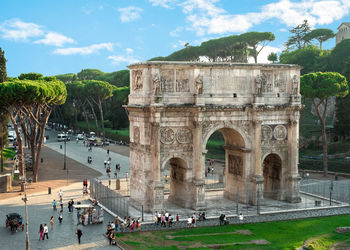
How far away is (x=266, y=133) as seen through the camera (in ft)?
119

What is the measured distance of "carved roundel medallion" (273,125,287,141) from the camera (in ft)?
120

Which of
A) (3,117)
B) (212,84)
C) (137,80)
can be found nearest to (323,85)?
(212,84)

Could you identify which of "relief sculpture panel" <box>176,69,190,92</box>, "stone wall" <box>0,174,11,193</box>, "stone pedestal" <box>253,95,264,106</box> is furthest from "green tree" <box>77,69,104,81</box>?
"stone pedestal" <box>253,95,264,106</box>

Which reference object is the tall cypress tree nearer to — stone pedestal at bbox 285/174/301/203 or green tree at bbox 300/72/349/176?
stone pedestal at bbox 285/174/301/203

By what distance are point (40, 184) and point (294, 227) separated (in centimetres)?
2780

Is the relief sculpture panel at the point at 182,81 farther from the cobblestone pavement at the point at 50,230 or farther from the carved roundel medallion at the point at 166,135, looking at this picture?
the cobblestone pavement at the point at 50,230

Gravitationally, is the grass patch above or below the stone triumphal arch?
below

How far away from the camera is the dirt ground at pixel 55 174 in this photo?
143 feet

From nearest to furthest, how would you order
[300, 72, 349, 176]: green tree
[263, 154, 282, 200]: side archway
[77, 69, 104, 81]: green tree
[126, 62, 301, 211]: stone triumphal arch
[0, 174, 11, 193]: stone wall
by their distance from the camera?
[126, 62, 301, 211]: stone triumphal arch < [263, 154, 282, 200]: side archway < [0, 174, 11, 193]: stone wall < [300, 72, 349, 176]: green tree < [77, 69, 104, 81]: green tree

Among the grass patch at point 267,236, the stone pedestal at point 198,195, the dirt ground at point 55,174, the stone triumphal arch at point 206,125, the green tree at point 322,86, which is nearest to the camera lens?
the grass patch at point 267,236

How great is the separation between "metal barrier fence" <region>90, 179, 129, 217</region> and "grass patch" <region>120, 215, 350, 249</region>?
426 cm

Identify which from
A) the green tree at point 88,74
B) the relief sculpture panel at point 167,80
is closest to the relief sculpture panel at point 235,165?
the relief sculpture panel at point 167,80

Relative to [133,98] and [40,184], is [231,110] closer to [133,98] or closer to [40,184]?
[133,98]

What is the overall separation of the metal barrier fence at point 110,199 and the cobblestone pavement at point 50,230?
0.92 meters
